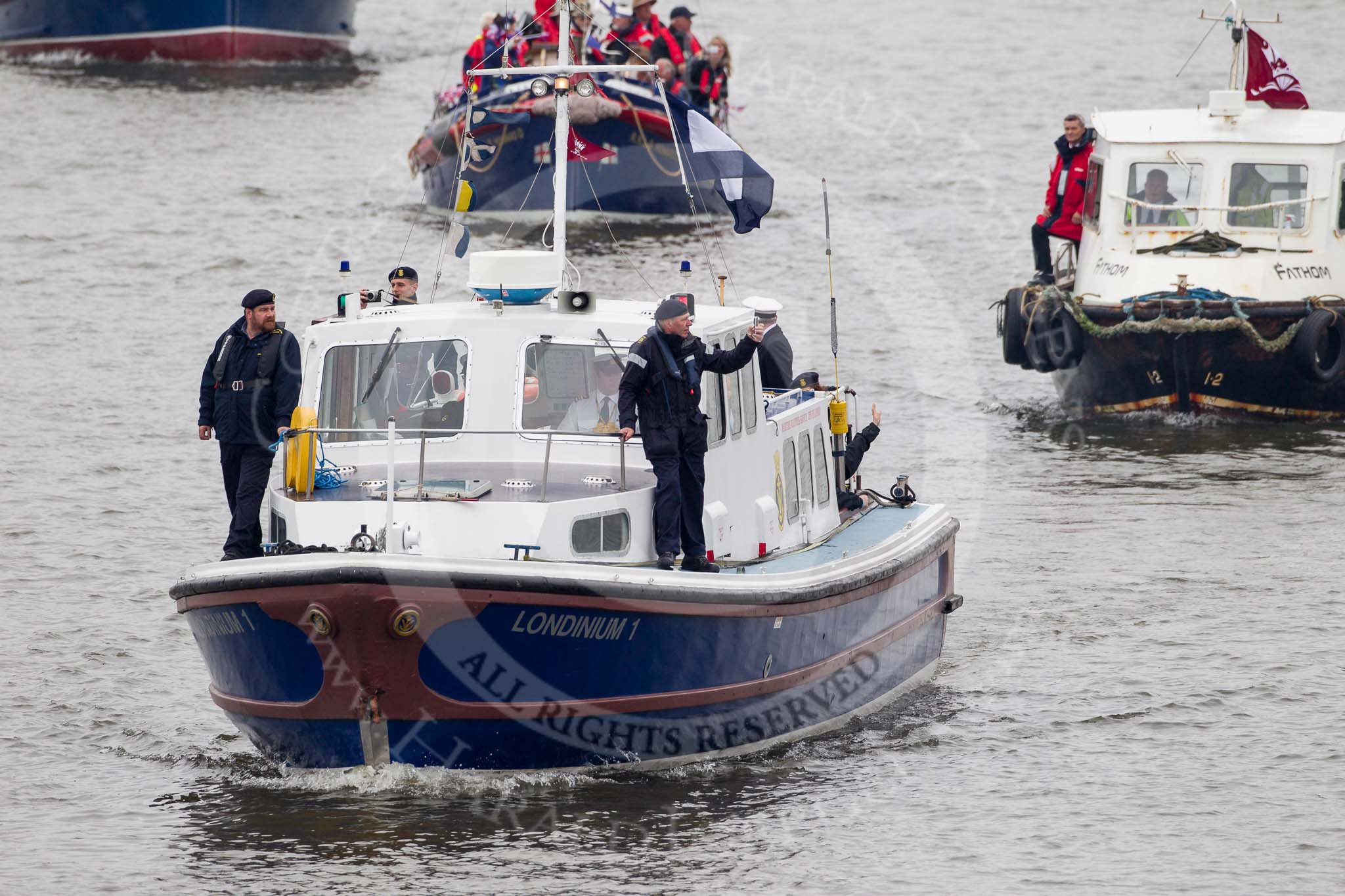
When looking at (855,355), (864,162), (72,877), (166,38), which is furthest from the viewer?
(166,38)

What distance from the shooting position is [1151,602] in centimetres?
1544

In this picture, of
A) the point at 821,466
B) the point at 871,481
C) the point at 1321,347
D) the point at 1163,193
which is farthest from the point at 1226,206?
the point at 821,466

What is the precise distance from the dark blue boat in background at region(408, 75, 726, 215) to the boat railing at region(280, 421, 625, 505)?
18.3 meters

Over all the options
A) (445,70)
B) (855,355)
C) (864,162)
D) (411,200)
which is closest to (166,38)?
(445,70)

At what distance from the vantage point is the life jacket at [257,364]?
1118cm

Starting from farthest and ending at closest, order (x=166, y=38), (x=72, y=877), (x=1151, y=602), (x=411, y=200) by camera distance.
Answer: (x=166, y=38) < (x=411, y=200) < (x=1151, y=602) < (x=72, y=877)

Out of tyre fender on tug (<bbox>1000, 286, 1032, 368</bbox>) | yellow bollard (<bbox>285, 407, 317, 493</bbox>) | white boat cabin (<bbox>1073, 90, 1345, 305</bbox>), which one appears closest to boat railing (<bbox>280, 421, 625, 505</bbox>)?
yellow bollard (<bbox>285, 407, 317, 493</bbox>)

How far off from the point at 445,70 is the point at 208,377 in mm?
31765

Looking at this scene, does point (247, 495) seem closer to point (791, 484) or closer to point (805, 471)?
point (791, 484)

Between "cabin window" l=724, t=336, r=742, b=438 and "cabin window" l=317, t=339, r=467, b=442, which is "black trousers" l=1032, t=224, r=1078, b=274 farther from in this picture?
"cabin window" l=317, t=339, r=467, b=442

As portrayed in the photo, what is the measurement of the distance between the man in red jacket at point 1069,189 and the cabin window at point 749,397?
11166 mm

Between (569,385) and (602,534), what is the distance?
3.60 ft

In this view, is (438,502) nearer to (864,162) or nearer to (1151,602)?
(1151,602)

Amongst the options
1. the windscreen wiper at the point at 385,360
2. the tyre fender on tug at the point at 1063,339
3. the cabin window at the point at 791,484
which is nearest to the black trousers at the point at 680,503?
the cabin window at the point at 791,484
